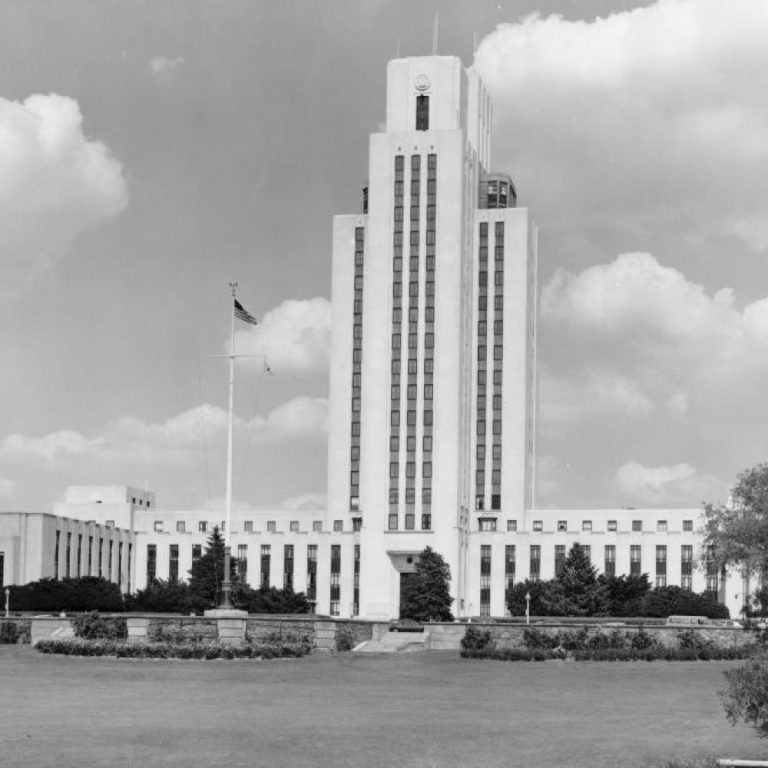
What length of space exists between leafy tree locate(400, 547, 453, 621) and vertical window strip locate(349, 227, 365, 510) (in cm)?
1520

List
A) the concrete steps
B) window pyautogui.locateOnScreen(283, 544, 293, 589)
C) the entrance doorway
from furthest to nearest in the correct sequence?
window pyautogui.locateOnScreen(283, 544, 293, 589)
the entrance doorway
the concrete steps

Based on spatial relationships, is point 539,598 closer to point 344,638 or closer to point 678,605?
point 678,605

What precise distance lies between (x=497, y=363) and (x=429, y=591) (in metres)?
30.9

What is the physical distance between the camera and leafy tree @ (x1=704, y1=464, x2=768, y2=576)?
81.2 meters

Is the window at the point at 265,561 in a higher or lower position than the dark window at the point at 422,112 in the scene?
lower

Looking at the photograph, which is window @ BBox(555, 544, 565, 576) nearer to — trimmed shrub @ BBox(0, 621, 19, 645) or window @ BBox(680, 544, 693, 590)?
window @ BBox(680, 544, 693, 590)

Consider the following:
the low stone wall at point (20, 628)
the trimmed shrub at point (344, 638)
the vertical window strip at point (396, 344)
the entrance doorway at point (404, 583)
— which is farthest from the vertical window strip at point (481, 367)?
the low stone wall at point (20, 628)

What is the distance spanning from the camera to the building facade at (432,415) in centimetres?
13875

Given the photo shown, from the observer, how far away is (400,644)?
61938mm

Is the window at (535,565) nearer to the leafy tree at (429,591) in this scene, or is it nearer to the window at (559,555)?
the window at (559,555)

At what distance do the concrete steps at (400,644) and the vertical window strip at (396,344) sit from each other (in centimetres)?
7571

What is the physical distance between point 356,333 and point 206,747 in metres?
120

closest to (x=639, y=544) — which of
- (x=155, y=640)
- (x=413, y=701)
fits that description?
(x=155, y=640)

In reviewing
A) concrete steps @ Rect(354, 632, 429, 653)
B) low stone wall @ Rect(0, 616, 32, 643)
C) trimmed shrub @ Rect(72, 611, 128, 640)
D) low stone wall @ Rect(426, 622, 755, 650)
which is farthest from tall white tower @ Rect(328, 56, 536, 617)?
trimmed shrub @ Rect(72, 611, 128, 640)
